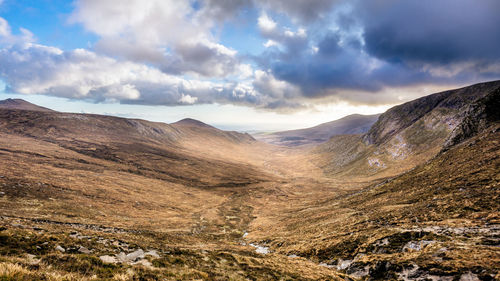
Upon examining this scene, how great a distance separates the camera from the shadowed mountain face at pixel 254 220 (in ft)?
48.7

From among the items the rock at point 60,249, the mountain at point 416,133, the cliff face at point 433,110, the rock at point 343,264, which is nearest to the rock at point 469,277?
the rock at point 343,264

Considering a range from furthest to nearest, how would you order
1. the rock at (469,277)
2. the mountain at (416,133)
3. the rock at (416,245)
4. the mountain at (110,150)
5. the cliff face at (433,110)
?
the mountain at (110,150) → the cliff face at (433,110) → the mountain at (416,133) → the rock at (416,245) → the rock at (469,277)

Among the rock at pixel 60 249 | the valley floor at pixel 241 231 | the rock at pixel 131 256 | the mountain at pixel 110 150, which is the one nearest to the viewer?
the valley floor at pixel 241 231

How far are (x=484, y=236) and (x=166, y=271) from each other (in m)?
27.4

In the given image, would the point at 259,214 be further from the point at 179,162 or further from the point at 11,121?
the point at 11,121

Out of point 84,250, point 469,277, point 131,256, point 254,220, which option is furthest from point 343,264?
point 254,220

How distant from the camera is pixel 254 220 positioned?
6569 cm

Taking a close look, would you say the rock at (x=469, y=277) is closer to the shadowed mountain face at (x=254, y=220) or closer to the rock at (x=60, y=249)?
the shadowed mountain face at (x=254, y=220)

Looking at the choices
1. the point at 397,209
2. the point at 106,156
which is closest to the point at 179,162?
the point at 106,156

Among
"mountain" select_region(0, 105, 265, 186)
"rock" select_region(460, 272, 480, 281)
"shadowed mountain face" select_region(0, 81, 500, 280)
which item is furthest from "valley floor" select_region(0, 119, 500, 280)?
"mountain" select_region(0, 105, 265, 186)

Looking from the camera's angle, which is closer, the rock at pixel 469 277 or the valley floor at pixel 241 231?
the rock at pixel 469 277

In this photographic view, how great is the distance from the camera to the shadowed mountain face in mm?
14836

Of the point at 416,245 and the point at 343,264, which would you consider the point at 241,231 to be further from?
the point at 416,245

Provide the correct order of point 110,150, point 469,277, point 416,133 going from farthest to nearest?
point 110,150 → point 416,133 → point 469,277
